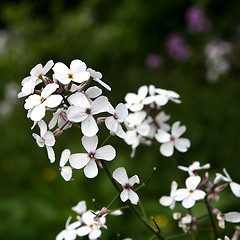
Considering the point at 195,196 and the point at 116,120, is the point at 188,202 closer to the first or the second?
the point at 195,196

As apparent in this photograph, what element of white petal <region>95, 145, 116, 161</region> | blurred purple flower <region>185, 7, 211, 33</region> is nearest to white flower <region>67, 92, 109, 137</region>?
white petal <region>95, 145, 116, 161</region>

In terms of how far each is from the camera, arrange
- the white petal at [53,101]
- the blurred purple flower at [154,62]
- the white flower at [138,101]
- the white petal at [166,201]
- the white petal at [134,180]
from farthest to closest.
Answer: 1. the blurred purple flower at [154,62]
2. the white flower at [138,101]
3. the white petal at [166,201]
4. the white petal at [134,180]
5. the white petal at [53,101]

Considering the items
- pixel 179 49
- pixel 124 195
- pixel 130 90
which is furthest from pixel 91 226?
pixel 179 49

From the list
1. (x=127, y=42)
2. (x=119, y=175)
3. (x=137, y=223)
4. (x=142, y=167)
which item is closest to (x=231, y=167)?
(x=142, y=167)

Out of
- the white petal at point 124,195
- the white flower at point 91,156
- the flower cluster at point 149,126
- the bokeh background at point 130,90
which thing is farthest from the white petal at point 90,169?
the bokeh background at point 130,90

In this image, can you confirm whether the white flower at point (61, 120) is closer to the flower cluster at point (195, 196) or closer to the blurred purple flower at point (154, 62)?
the flower cluster at point (195, 196)

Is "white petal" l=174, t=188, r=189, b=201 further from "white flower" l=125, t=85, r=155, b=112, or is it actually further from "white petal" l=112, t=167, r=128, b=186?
"white flower" l=125, t=85, r=155, b=112
